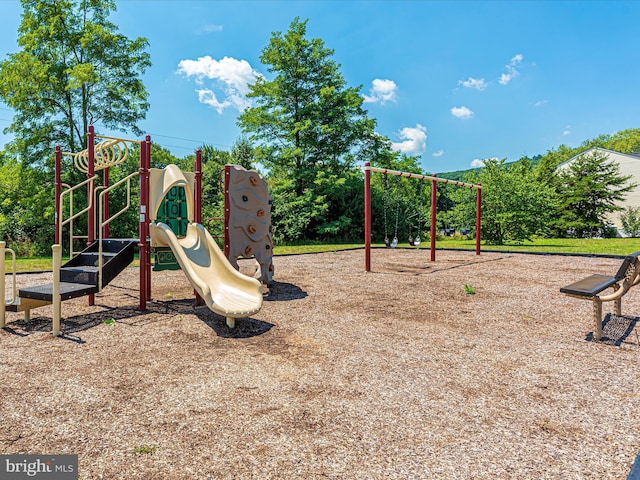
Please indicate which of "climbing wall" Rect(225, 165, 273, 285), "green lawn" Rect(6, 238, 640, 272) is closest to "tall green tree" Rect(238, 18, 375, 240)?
"green lawn" Rect(6, 238, 640, 272)

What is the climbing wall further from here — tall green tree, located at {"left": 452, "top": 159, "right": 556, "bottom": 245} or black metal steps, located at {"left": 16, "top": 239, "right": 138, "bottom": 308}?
tall green tree, located at {"left": 452, "top": 159, "right": 556, "bottom": 245}

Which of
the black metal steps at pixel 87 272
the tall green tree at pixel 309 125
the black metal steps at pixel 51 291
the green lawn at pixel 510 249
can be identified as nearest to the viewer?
the black metal steps at pixel 51 291

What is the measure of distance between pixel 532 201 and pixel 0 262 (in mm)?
19023

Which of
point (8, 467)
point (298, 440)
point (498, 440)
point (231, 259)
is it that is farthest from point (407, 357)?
point (231, 259)

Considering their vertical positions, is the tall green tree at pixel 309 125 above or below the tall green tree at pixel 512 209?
above

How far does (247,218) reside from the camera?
642 cm

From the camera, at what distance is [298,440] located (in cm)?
221

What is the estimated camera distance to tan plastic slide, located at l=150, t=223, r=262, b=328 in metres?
4.36

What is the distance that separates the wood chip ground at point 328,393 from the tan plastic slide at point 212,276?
0.28 meters

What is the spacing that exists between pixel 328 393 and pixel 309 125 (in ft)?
70.9

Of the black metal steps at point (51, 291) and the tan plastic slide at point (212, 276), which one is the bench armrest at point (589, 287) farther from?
the black metal steps at point (51, 291)

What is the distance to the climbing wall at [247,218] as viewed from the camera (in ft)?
20.5

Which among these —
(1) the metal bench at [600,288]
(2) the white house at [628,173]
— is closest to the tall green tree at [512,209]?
(1) the metal bench at [600,288]

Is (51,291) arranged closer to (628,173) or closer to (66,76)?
(66,76)
